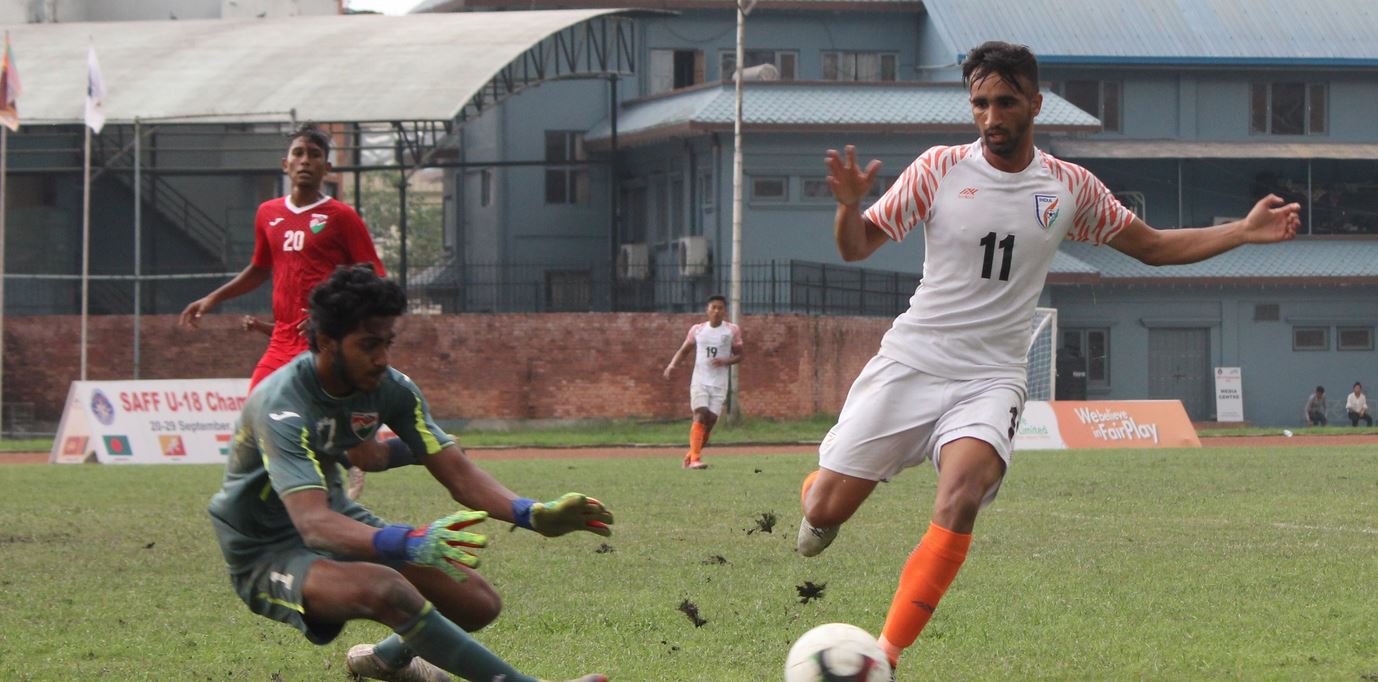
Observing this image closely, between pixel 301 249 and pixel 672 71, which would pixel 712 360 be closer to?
pixel 301 249

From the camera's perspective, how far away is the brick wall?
32.5 m

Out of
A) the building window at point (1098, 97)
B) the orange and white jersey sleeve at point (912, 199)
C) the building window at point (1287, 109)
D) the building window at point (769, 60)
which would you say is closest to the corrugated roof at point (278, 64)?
the building window at point (769, 60)

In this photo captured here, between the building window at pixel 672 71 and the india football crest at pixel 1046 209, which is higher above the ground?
the building window at pixel 672 71

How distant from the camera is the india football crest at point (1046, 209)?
694 cm

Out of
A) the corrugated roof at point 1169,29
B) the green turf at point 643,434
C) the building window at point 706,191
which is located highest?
the corrugated roof at point 1169,29

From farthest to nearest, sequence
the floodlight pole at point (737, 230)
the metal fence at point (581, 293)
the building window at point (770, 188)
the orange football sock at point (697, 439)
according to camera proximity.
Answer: the building window at point (770, 188) < the metal fence at point (581, 293) < the floodlight pole at point (737, 230) < the orange football sock at point (697, 439)

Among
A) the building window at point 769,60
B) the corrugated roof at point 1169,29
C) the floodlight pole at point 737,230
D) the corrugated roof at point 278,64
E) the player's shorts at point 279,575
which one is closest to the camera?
the player's shorts at point 279,575

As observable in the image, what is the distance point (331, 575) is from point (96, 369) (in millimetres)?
28728

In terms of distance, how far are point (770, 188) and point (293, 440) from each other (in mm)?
34797

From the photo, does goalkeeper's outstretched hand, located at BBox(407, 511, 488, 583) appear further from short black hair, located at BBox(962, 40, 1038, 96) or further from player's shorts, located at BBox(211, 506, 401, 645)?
short black hair, located at BBox(962, 40, 1038, 96)

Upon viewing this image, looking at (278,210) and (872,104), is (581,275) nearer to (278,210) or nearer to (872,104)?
(872,104)

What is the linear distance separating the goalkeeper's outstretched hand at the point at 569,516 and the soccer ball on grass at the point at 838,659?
867 millimetres

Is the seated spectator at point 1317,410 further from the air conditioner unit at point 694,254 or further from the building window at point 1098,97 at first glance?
the air conditioner unit at point 694,254

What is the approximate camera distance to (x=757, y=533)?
11.6 meters
